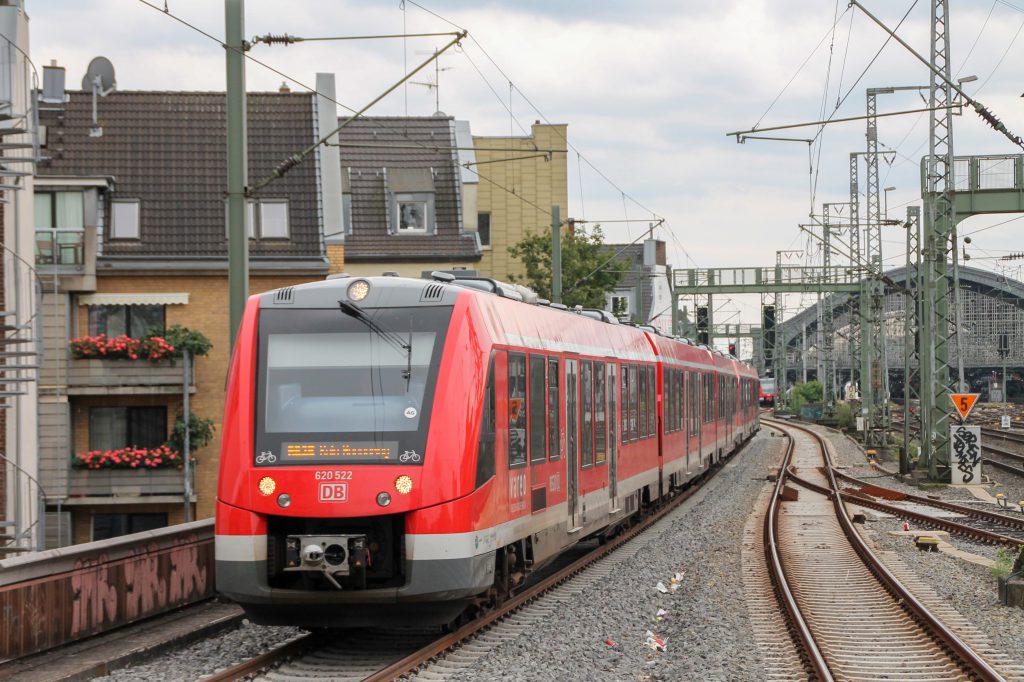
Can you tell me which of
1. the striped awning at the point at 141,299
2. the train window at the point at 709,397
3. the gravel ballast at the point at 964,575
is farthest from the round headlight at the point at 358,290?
the train window at the point at 709,397

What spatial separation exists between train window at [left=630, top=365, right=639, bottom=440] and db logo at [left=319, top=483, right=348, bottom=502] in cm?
839

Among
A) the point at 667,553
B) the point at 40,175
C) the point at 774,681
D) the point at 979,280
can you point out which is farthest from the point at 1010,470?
the point at 979,280

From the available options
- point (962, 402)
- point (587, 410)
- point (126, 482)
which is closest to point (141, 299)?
point (126, 482)

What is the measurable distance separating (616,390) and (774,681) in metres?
7.40

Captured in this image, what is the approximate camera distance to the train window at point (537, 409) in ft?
38.7

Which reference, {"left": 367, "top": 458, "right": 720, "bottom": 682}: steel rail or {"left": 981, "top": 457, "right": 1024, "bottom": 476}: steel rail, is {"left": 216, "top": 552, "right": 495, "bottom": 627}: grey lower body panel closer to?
{"left": 367, "top": 458, "right": 720, "bottom": 682}: steel rail

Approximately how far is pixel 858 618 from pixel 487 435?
13.4 feet

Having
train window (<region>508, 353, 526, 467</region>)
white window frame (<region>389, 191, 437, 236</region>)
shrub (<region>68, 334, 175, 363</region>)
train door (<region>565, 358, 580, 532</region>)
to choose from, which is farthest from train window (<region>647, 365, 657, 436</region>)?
white window frame (<region>389, 191, 437, 236</region>)

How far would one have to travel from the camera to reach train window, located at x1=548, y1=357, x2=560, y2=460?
12.5 meters

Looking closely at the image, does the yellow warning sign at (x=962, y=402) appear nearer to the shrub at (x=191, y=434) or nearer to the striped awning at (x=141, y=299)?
the shrub at (x=191, y=434)

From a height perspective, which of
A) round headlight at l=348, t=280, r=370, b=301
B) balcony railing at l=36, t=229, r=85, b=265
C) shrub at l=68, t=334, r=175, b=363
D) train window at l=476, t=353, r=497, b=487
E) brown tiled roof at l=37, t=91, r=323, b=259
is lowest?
train window at l=476, t=353, r=497, b=487

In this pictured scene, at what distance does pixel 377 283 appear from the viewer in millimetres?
10336

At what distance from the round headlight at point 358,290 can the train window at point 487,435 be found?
1.05m

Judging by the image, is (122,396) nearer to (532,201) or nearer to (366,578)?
(366,578)
